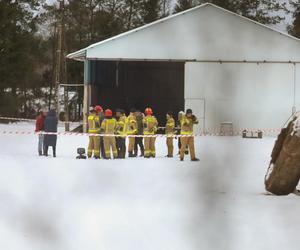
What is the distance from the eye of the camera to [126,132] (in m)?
16.5

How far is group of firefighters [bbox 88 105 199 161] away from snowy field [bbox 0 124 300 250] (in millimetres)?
3053

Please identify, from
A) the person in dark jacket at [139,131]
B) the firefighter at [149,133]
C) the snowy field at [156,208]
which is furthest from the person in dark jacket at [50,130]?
the snowy field at [156,208]

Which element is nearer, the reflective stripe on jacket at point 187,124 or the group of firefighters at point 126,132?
the reflective stripe on jacket at point 187,124

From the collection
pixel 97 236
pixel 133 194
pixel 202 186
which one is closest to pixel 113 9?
pixel 202 186

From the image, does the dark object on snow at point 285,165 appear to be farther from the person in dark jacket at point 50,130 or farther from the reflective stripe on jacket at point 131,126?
the person in dark jacket at point 50,130

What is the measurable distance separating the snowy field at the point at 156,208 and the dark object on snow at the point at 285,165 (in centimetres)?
26

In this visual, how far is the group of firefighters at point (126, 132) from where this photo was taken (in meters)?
15.6

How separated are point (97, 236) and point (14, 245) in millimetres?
1113

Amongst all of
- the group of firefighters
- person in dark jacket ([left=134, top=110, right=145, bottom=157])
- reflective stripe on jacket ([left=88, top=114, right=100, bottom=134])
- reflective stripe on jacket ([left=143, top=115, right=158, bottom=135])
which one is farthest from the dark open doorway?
reflective stripe on jacket ([left=88, top=114, right=100, bottom=134])

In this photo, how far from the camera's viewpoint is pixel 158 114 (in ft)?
115

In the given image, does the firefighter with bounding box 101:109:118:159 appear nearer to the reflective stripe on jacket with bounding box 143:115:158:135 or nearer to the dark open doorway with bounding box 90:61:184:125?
the reflective stripe on jacket with bounding box 143:115:158:135

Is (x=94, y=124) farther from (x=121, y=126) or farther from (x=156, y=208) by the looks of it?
(x=156, y=208)

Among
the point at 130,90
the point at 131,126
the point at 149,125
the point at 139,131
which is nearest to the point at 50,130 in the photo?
the point at 131,126

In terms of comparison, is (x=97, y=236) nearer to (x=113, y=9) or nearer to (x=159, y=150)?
(x=113, y=9)
